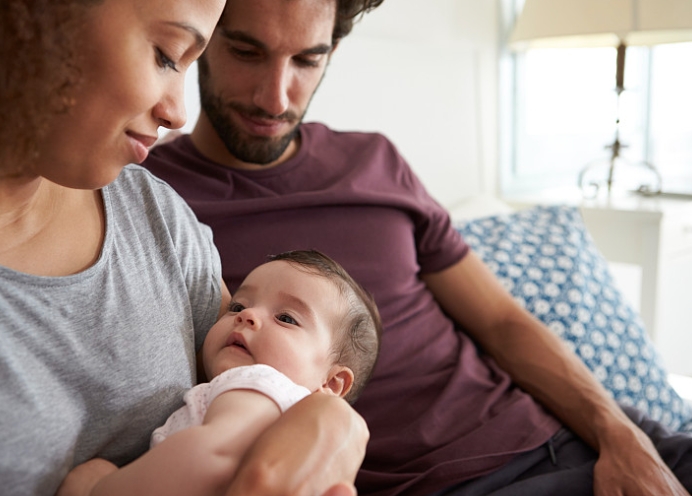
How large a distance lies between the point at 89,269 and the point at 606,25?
2.44 m

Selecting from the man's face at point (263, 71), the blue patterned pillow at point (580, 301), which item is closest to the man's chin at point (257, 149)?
the man's face at point (263, 71)

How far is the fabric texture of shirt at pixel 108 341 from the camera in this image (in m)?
0.80

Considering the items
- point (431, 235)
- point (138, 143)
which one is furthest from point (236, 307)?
point (431, 235)

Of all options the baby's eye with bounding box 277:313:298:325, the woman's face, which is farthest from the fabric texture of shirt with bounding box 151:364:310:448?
the woman's face

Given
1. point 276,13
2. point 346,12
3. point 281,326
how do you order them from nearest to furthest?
point 281,326 < point 276,13 < point 346,12

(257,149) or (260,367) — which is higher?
(257,149)

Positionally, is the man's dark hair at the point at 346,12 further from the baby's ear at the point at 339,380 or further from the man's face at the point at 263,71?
the baby's ear at the point at 339,380

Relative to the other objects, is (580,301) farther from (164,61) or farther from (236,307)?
(164,61)

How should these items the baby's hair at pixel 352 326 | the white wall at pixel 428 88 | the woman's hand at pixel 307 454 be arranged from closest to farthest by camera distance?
the woman's hand at pixel 307 454 < the baby's hair at pixel 352 326 < the white wall at pixel 428 88

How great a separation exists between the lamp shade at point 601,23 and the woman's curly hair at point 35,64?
8.01 ft

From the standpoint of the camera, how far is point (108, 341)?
90cm

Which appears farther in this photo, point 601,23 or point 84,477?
point 601,23

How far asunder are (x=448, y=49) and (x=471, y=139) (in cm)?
39

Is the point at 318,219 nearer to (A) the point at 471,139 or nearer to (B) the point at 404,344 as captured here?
(B) the point at 404,344
